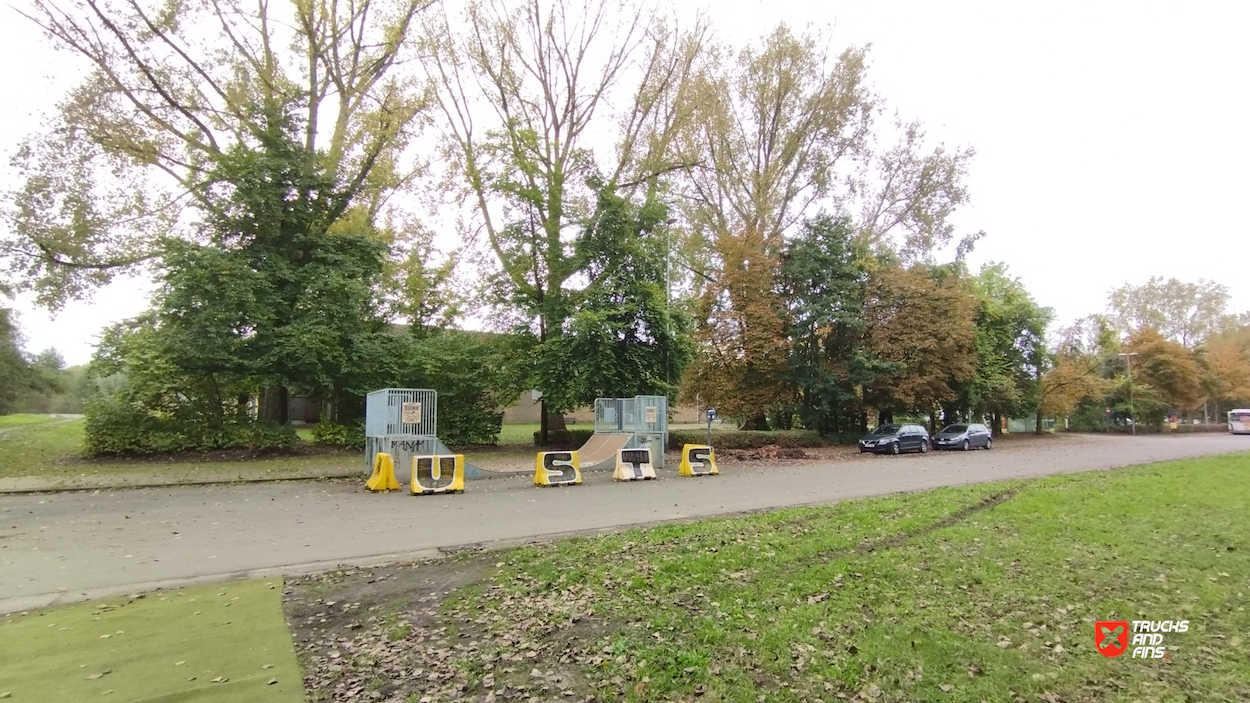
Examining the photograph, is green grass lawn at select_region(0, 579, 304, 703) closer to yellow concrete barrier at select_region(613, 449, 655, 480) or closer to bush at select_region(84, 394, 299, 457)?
yellow concrete barrier at select_region(613, 449, 655, 480)

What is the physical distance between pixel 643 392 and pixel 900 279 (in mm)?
13414

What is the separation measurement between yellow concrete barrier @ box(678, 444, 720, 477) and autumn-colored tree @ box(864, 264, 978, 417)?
1332 centimetres

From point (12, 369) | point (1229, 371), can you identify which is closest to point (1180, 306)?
point (1229, 371)

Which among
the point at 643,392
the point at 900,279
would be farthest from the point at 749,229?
the point at 643,392

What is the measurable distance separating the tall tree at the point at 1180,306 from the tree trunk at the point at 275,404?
82420mm

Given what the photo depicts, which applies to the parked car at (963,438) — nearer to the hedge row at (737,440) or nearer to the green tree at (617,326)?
the hedge row at (737,440)

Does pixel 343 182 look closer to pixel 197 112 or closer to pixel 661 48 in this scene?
pixel 197 112

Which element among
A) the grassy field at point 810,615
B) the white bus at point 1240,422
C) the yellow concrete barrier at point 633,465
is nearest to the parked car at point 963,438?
the yellow concrete barrier at point 633,465

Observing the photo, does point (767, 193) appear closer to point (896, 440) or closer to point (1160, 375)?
point (896, 440)

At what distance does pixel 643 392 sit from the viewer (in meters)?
23.5

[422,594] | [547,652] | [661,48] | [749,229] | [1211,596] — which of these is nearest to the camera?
[547,652]

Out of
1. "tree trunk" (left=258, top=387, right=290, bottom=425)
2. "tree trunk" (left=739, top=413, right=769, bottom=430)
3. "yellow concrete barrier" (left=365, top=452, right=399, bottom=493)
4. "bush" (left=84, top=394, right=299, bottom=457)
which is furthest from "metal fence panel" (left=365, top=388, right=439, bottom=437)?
"tree trunk" (left=739, top=413, right=769, bottom=430)

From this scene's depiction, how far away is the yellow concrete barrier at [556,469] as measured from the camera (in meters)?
14.7

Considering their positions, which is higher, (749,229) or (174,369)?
(749,229)
